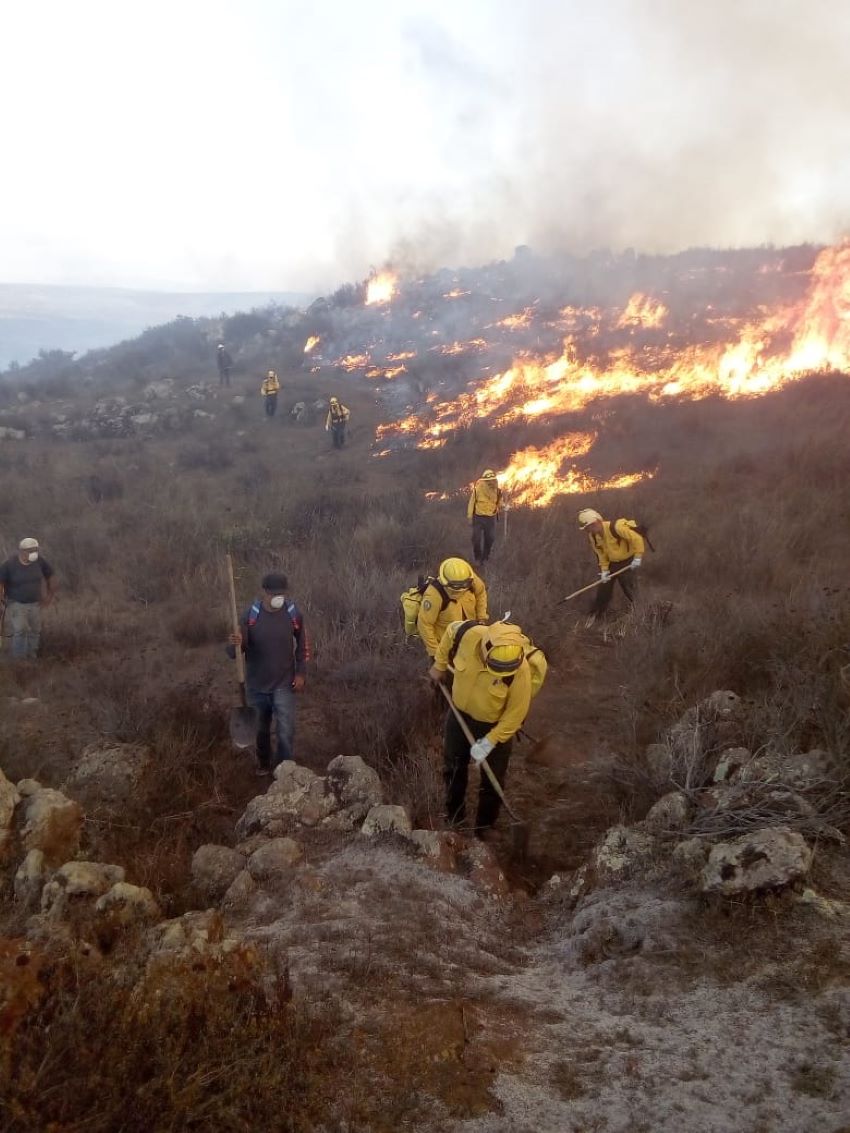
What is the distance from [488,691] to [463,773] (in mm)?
782

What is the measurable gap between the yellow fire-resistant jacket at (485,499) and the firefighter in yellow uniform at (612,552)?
1.75 metres

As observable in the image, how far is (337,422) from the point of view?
58.7 feet

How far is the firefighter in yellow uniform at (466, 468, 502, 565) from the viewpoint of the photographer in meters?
8.87

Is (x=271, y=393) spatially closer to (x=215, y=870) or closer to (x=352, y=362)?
(x=352, y=362)

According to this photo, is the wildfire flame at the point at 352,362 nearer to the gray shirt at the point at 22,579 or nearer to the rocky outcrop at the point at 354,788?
the gray shirt at the point at 22,579

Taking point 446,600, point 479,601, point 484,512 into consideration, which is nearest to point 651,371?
point 484,512

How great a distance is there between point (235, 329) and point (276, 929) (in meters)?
37.0

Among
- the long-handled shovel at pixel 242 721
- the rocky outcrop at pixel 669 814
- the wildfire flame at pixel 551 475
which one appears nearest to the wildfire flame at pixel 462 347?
the wildfire flame at pixel 551 475

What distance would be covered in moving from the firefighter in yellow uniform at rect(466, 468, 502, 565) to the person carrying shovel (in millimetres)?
4517

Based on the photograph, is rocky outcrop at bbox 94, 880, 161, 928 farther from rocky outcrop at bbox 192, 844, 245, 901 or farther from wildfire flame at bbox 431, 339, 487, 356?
wildfire flame at bbox 431, 339, 487, 356

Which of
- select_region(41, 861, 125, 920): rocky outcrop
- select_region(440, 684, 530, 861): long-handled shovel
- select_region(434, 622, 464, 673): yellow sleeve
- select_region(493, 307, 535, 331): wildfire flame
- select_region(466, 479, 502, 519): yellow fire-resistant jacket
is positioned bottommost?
select_region(440, 684, 530, 861): long-handled shovel

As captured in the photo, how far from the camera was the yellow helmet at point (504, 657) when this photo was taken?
11.9 ft

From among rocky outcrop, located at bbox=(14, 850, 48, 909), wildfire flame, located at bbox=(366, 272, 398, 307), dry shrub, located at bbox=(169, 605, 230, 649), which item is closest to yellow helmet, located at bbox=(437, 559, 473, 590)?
rocky outcrop, located at bbox=(14, 850, 48, 909)

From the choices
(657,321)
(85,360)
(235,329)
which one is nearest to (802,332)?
(657,321)
